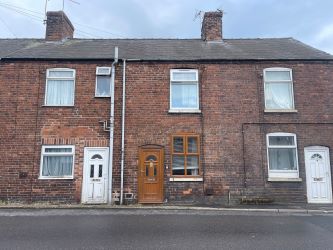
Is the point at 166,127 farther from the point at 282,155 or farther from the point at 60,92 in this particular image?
the point at 282,155

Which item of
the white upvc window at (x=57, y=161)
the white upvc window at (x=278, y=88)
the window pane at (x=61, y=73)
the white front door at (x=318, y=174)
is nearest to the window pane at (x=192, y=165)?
the white upvc window at (x=278, y=88)

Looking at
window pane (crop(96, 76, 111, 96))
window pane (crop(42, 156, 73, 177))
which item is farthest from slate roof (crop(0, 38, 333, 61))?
window pane (crop(42, 156, 73, 177))

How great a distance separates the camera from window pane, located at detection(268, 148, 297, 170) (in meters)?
14.8

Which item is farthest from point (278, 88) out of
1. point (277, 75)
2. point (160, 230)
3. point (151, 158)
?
point (160, 230)

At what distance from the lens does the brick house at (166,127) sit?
14438 mm

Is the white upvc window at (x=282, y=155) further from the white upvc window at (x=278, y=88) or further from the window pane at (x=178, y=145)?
the window pane at (x=178, y=145)

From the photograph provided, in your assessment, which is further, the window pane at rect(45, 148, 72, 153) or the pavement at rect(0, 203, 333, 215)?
the window pane at rect(45, 148, 72, 153)

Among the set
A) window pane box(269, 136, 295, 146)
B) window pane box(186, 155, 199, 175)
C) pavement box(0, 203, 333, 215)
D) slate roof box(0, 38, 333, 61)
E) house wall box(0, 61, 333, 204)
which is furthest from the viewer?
slate roof box(0, 38, 333, 61)

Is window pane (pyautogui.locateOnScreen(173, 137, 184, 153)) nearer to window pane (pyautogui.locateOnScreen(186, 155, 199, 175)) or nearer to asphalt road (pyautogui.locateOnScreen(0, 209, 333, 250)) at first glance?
window pane (pyautogui.locateOnScreen(186, 155, 199, 175))

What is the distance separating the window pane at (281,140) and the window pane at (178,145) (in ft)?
12.4

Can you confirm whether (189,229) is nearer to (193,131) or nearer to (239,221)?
(239,221)

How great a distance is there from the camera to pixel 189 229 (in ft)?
29.6

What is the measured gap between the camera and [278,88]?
1553cm

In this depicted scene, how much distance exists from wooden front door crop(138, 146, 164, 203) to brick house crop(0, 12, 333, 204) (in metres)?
0.04
